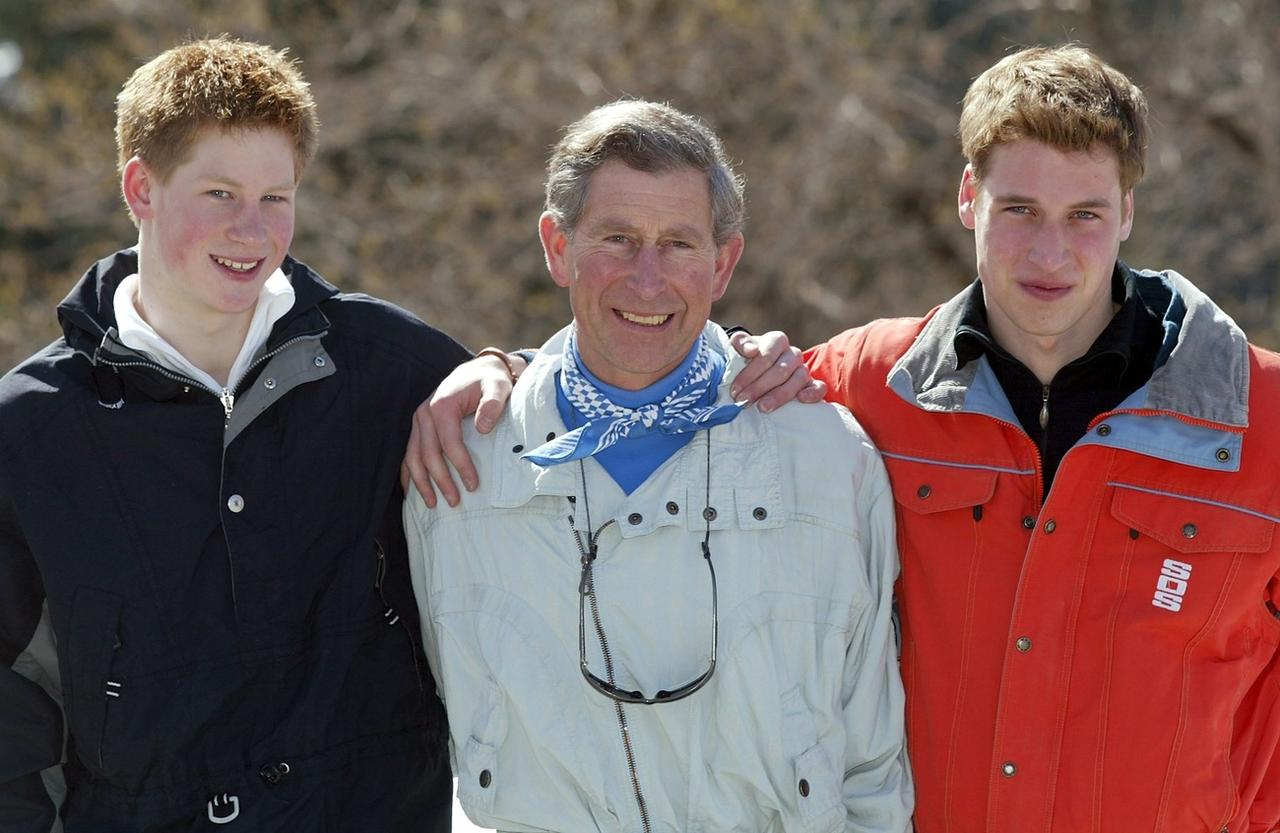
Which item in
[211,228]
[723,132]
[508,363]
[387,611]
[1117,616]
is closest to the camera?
[1117,616]

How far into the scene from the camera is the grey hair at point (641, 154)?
2.47m

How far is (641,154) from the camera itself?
8.08 ft

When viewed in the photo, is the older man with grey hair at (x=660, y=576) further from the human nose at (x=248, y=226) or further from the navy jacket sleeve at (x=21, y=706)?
the navy jacket sleeve at (x=21, y=706)

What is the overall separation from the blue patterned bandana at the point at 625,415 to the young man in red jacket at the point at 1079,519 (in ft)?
1.11

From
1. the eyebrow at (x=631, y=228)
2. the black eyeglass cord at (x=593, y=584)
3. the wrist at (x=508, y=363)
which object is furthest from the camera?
the wrist at (x=508, y=363)

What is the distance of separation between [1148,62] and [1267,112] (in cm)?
72

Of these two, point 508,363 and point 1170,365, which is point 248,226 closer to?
point 508,363

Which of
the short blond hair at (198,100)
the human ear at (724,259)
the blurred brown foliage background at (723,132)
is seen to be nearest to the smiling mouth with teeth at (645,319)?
the human ear at (724,259)

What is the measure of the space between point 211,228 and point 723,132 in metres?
6.36

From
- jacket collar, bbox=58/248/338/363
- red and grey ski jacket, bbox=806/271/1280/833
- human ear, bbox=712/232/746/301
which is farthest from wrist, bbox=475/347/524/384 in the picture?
red and grey ski jacket, bbox=806/271/1280/833

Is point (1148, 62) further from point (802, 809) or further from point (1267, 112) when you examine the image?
point (802, 809)

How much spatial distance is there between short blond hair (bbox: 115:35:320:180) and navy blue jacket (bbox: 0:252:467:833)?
0.28m

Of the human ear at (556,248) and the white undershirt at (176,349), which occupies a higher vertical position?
the human ear at (556,248)

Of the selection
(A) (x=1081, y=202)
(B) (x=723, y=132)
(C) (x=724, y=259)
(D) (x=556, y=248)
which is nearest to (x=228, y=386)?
(D) (x=556, y=248)
